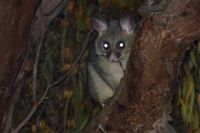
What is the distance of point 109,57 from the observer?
A: 468cm

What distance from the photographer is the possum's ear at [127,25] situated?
15.9 ft

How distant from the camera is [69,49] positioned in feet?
19.1

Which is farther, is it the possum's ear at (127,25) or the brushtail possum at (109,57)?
the possum's ear at (127,25)

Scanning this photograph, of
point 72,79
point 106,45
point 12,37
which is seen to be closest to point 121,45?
point 106,45

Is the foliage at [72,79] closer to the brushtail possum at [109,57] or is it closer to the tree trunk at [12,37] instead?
the brushtail possum at [109,57]

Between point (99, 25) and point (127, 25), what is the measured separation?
1.18ft

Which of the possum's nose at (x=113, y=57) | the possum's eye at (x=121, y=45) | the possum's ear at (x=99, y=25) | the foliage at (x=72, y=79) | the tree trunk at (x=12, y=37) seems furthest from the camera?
the foliage at (x=72, y=79)

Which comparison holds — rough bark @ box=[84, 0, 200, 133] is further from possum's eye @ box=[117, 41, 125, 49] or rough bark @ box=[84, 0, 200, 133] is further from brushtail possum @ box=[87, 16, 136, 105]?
possum's eye @ box=[117, 41, 125, 49]

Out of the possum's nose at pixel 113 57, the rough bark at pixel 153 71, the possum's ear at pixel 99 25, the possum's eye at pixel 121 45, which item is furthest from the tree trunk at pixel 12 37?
the possum's ear at pixel 99 25

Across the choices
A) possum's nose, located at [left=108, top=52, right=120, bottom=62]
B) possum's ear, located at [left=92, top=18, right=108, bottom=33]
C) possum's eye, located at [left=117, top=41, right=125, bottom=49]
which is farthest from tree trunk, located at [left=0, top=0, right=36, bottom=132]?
possum's ear, located at [left=92, top=18, right=108, bottom=33]

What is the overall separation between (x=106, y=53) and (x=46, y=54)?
1370 millimetres

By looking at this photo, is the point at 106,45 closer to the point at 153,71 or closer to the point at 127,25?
the point at 127,25

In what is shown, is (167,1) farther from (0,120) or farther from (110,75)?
(110,75)

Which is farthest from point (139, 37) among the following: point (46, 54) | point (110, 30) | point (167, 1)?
point (46, 54)
